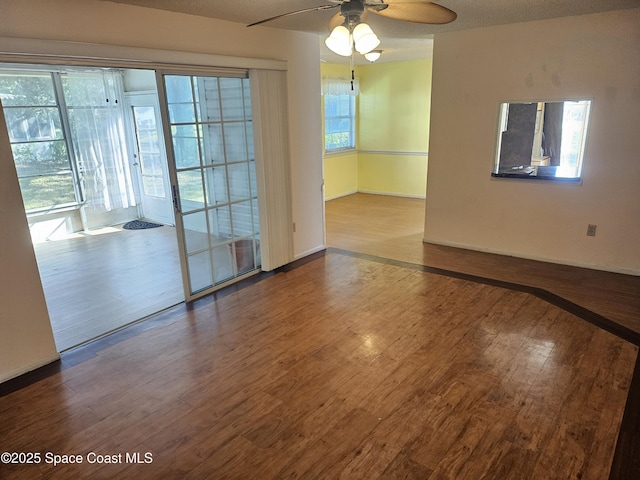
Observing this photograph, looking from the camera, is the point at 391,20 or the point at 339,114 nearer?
the point at 391,20

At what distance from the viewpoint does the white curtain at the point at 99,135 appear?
19.6ft

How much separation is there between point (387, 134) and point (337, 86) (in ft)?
4.39

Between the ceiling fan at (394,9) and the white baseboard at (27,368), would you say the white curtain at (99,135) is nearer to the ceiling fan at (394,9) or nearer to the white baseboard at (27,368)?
the white baseboard at (27,368)

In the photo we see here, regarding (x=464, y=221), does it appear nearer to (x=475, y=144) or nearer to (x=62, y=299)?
(x=475, y=144)

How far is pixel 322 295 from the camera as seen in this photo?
3910 mm

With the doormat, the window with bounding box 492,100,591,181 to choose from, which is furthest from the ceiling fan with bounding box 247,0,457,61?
the doormat

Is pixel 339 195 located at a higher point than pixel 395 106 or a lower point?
lower

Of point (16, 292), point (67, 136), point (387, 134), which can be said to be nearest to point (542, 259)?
point (387, 134)

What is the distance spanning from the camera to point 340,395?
8.24 feet

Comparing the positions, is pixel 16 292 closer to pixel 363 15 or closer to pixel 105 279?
pixel 105 279

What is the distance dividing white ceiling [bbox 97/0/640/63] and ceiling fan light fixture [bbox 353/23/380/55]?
1.25 metres

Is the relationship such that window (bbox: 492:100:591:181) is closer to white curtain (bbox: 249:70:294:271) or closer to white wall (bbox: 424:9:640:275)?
white wall (bbox: 424:9:640:275)

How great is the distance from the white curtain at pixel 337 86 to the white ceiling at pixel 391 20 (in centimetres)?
306

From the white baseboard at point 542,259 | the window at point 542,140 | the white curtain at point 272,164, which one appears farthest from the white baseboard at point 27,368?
the window at point 542,140
